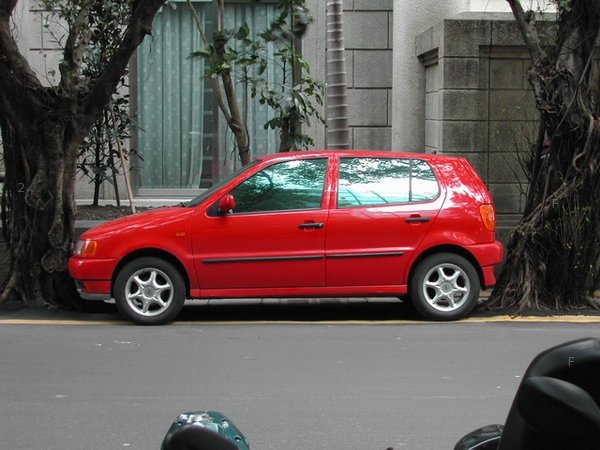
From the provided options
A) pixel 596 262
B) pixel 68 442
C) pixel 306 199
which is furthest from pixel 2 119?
pixel 596 262

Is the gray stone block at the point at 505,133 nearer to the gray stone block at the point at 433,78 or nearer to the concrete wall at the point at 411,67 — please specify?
the gray stone block at the point at 433,78

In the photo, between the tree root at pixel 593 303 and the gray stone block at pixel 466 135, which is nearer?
the tree root at pixel 593 303

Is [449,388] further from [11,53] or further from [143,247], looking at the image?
[11,53]

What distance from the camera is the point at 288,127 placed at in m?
11.5

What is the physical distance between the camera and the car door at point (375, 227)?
8.73 meters

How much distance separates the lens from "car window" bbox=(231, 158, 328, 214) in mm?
8812

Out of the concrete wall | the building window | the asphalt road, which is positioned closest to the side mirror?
the asphalt road

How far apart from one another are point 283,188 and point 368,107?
7.08 meters

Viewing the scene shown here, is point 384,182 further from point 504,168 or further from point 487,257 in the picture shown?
point 504,168

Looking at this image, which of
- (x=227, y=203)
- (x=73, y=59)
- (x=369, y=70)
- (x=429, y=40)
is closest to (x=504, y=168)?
(x=429, y=40)

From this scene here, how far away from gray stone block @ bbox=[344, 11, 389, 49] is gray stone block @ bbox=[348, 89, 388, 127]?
787 mm

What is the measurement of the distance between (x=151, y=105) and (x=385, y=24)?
4.30 metres

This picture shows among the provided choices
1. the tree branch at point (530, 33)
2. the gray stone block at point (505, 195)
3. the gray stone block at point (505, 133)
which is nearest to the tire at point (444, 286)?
→ the tree branch at point (530, 33)

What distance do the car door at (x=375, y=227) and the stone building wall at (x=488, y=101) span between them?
4.07 m
